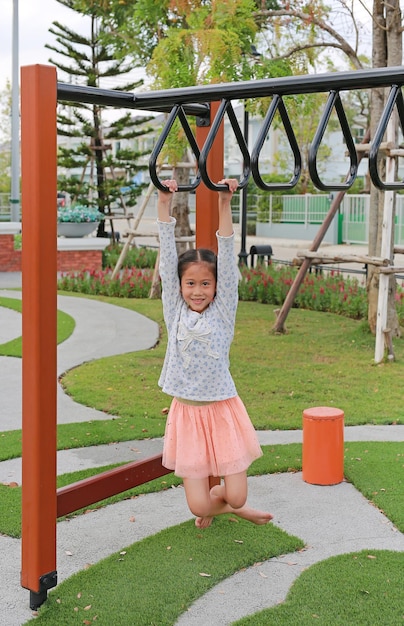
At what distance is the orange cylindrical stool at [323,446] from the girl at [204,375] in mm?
943

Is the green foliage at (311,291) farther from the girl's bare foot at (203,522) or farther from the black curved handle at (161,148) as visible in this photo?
the black curved handle at (161,148)

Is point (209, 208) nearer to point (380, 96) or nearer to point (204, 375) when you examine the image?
point (204, 375)

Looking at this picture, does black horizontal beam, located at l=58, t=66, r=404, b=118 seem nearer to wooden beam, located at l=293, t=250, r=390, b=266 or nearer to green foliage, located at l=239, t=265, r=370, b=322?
wooden beam, located at l=293, t=250, r=390, b=266

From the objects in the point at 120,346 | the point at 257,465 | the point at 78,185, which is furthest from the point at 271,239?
the point at 257,465

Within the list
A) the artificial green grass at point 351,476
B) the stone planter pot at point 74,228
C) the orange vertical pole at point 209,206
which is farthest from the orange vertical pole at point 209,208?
the stone planter pot at point 74,228

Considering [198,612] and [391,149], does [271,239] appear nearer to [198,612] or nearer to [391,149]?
[391,149]

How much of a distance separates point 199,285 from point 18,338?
6.41 meters

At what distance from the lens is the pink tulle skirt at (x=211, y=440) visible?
13.3ft

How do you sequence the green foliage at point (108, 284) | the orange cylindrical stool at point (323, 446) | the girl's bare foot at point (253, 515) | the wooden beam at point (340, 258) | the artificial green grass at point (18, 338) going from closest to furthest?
the girl's bare foot at point (253, 515) → the orange cylindrical stool at point (323, 446) → the wooden beam at point (340, 258) → the artificial green grass at point (18, 338) → the green foliage at point (108, 284)

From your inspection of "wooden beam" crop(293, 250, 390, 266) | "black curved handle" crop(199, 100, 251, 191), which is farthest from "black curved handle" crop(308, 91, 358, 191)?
"wooden beam" crop(293, 250, 390, 266)

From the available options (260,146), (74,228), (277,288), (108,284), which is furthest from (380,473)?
(74,228)

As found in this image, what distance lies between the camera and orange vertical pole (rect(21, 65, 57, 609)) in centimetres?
346

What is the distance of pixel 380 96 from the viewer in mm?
9602

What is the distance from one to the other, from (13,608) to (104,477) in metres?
0.86
